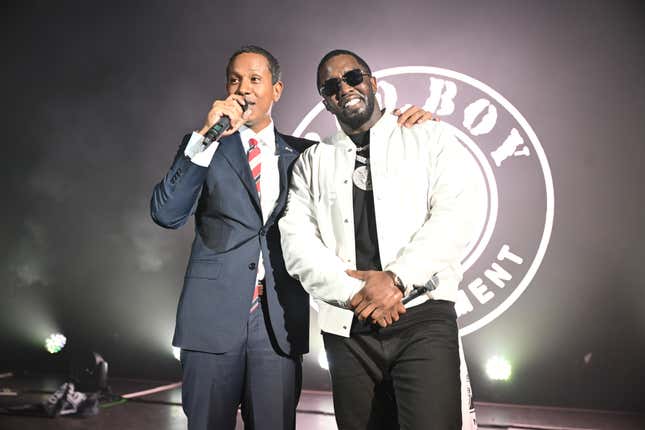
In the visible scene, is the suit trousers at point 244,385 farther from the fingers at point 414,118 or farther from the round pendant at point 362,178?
the fingers at point 414,118

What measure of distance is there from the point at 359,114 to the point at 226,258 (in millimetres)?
648

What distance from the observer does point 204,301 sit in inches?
68.1

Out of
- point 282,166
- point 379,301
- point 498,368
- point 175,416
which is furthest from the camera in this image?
point 498,368

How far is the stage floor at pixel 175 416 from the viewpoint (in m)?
3.14

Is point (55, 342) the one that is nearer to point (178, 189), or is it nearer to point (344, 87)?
point (178, 189)

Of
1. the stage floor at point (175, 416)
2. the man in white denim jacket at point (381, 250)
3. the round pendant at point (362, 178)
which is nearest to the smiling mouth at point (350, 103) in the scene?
the man in white denim jacket at point (381, 250)

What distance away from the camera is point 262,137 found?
1.97 m

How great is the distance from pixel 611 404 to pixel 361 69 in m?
2.98

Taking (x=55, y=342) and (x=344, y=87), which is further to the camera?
(x=55, y=342)

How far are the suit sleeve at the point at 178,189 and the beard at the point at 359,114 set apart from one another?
49 cm

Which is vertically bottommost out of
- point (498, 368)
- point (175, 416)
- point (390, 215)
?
point (175, 416)

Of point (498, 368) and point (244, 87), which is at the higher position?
point (244, 87)

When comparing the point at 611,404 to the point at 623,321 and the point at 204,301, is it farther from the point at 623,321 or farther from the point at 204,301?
the point at 204,301

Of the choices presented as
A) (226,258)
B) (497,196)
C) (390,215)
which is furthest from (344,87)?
(497,196)
